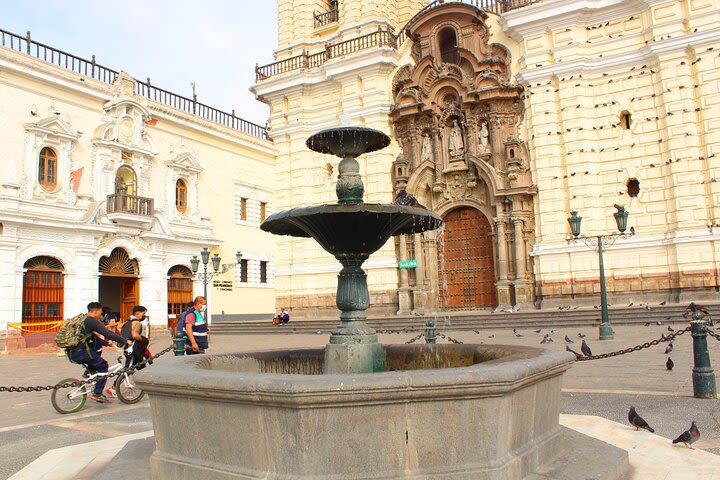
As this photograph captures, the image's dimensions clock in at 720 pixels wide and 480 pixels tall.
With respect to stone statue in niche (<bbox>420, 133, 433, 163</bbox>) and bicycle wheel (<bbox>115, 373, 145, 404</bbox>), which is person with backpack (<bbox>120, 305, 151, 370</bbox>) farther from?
stone statue in niche (<bbox>420, 133, 433, 163</bbox>)

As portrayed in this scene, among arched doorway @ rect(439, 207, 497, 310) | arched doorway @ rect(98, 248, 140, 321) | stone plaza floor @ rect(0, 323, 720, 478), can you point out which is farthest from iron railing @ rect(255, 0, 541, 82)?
stone plaza floor @ rect(0, 323, 720, 478)

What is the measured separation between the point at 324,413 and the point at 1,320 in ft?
58.6

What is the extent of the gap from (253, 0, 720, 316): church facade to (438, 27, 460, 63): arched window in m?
0.09

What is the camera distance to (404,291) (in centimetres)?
2377

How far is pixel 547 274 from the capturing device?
21078mm

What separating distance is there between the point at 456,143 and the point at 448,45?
14.0ft

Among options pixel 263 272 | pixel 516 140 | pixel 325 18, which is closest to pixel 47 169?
pixel 263 272

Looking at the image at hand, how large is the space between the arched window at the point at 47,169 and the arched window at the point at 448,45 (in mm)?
14983

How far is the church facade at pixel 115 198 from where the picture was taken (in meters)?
18.9

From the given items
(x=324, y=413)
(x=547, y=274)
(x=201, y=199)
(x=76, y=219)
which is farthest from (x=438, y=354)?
(x=201, y=199)

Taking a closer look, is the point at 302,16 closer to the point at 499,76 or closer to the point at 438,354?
the point at 499,76

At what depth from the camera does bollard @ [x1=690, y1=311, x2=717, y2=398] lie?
273 inches

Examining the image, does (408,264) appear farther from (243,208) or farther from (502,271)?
(243,208)

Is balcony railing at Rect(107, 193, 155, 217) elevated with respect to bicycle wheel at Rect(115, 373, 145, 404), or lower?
elevated
